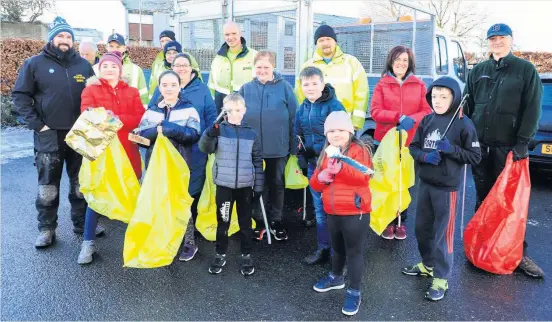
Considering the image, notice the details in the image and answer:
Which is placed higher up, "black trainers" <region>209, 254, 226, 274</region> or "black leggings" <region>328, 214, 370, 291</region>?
"black leggings" <region>328, 214, 370, 291</region>

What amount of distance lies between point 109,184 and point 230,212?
1064 mm

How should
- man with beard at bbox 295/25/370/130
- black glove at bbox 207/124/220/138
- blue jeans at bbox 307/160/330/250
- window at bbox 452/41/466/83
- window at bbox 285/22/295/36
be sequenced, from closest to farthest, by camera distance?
black glove at bbox 207/124/220/138
blue jeans at bbox 307/160/330/250
man with beard at bbox 295/25/370/130
window at bbox 285/22/295/36
window at bbox 452/41/466/83

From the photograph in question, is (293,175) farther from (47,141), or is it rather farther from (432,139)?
(47,141)

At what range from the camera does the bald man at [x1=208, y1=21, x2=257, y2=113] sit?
4.80m

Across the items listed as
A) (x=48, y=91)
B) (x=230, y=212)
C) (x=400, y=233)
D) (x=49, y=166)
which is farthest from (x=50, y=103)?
(x=400, y=233)

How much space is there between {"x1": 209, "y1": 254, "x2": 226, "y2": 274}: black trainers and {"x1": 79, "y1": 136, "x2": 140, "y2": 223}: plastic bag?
32.5 inches

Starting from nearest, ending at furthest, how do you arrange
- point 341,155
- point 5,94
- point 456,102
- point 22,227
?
point 341,155 → point 456,102 → point 22,227 → point 5,94

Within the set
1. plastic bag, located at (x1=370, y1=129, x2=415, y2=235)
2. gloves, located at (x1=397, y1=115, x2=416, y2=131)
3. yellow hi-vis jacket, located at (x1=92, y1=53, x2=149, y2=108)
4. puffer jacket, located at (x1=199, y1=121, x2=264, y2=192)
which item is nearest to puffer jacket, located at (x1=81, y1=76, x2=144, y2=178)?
puffer jacket, located at (x1=199, y1=121, x2=264, y2=192)

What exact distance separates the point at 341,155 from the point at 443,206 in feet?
2.99

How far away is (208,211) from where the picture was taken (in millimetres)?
4254

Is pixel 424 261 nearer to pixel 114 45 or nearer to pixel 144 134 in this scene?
pixel 144 134

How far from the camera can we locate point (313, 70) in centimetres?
361

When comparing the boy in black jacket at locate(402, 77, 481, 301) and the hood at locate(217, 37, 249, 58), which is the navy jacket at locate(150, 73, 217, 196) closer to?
the hood at locate(217, 37, 249, 58)

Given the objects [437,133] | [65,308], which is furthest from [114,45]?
[437,133]
